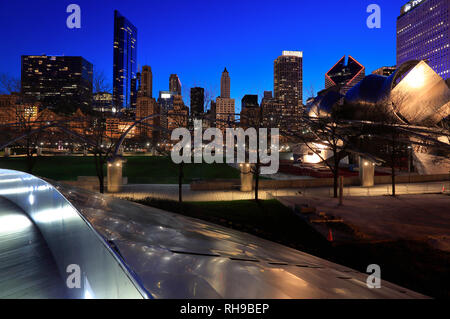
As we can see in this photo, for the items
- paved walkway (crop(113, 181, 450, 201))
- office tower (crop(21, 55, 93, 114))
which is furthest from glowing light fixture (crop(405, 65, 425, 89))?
office tower (crop(21, 55, 93, 114))

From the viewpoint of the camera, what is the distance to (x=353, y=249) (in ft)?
28.1

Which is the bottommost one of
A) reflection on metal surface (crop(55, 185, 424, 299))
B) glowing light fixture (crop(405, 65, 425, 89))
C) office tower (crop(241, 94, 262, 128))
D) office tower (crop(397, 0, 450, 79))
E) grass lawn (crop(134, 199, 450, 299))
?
grass lawn (crop(134, 199, 450, 299))

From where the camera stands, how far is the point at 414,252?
828 cm

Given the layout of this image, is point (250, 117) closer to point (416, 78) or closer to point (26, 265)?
point (26, 265)

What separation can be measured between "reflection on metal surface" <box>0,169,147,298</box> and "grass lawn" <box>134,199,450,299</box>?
21.9 feet

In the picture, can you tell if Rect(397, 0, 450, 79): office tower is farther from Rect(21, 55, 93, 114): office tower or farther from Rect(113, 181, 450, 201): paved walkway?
Rect(21, 55, 93, 114): office tower

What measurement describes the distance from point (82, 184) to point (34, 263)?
62.8 feet

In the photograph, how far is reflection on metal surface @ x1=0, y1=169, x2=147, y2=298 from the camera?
1936 millimetres

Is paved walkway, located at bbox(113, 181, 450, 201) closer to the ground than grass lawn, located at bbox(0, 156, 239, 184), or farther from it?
closer to the ground

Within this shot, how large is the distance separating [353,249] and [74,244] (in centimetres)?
851

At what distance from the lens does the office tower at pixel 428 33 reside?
359ft

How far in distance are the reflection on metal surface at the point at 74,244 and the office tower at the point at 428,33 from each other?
479ft
